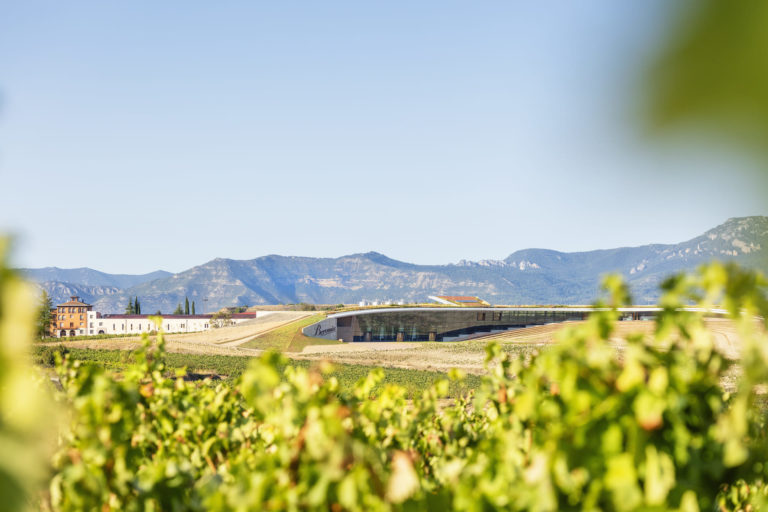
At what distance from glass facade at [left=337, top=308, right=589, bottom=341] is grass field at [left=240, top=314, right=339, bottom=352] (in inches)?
304

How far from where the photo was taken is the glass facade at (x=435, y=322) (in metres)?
62.0

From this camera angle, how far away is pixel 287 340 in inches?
1965

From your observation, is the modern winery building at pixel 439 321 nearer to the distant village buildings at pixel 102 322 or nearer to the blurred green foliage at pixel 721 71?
the distant village buildings at pixel 102 322

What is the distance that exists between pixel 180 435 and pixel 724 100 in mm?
3016

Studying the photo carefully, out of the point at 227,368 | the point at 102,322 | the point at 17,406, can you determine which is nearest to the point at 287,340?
the point at 227,368

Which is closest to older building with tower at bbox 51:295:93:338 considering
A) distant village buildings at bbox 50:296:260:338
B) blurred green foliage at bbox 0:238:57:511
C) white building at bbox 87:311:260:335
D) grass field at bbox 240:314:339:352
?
distant village buildings at bbox 50:296:260:338

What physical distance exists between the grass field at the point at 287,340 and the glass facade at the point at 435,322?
773 cm

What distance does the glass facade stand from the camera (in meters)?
62.0

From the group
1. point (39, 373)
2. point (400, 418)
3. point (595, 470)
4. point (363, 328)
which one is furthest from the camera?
point (363, 328)

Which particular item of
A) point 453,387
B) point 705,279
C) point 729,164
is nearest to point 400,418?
point 705,279

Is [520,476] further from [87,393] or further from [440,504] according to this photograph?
[87,393]

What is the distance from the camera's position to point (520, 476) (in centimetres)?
171

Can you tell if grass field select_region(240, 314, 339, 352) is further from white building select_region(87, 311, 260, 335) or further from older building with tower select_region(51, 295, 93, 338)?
older building with tower select_region(51, 295, 93, 338)

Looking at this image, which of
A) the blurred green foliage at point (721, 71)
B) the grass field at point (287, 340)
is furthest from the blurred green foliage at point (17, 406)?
the grass field at point (287, 340)
